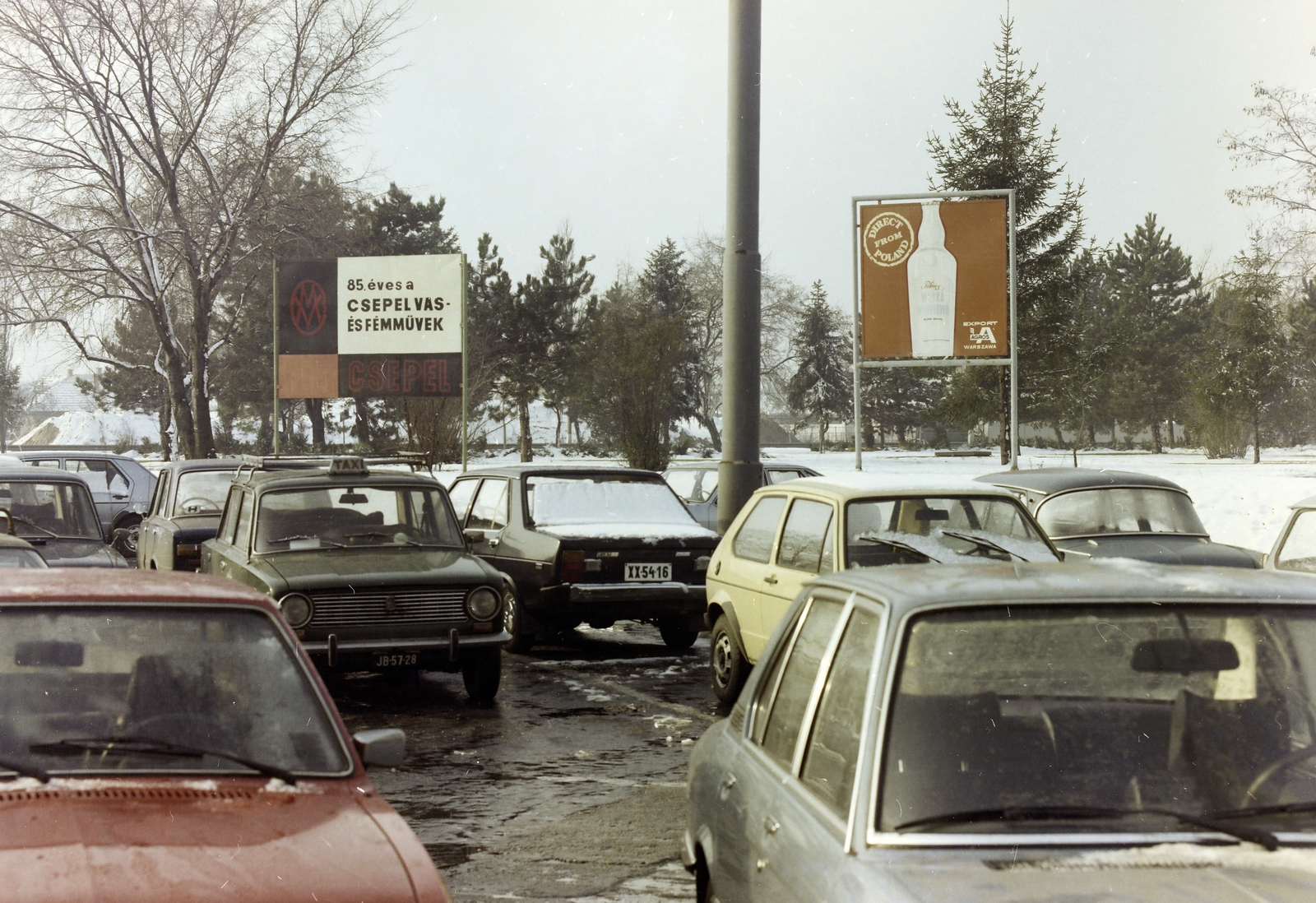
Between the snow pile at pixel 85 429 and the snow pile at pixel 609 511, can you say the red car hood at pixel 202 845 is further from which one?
the snow pile at pixel 85 429

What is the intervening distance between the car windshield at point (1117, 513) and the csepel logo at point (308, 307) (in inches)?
567

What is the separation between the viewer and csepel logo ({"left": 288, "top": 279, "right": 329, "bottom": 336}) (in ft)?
70.6

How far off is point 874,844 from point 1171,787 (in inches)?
27.9

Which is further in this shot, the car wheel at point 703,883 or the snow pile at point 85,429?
the snow pile at point 85,429

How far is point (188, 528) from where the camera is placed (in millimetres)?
12484

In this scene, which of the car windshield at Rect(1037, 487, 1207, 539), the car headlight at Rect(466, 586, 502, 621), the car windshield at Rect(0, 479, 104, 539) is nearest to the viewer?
the car headlight at Rect(466, 586, 502, 621)

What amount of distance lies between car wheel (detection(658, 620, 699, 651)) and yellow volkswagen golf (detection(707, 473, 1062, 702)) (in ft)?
8.57

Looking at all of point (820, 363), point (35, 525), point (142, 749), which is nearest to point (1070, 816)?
point (142, 749)

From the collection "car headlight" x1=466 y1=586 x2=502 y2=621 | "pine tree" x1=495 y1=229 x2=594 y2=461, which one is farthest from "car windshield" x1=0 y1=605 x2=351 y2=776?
"pine tree" x1=495 y1=229 x2=594 y2=461

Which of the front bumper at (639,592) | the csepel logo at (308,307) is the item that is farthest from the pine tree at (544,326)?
the front bumper at (639,592)

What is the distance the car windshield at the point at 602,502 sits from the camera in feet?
37.6

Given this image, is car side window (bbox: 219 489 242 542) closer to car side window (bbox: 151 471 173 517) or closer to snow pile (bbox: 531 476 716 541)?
snow pile (bbox: 531 476 716 541)

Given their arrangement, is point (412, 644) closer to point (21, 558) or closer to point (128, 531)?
point (21, 558)

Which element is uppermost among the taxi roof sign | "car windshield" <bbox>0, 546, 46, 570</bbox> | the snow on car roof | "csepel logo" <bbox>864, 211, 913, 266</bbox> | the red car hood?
"csepel logo" <bbox>864, 211, 913, 266</bbox>
